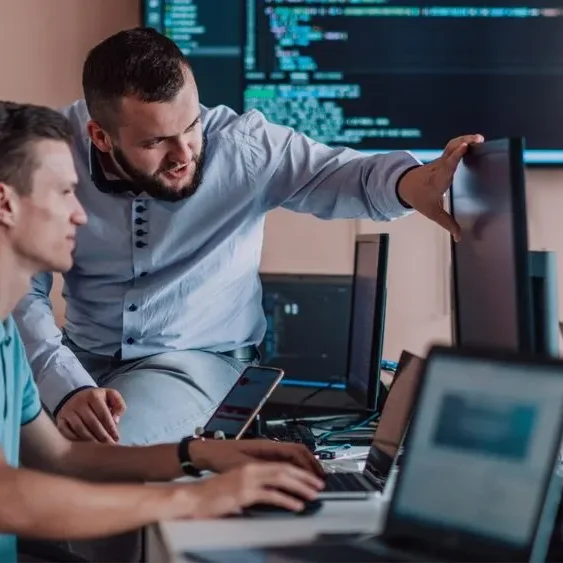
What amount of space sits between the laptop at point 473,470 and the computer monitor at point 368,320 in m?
0.86

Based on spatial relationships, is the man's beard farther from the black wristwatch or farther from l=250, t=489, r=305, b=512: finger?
l=250, t=489, r=305, b=512: finger

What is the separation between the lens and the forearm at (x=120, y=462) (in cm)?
141

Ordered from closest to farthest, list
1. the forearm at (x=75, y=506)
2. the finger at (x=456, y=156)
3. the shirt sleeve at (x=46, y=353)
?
the forearm at (x=75, y=506) < the finger at (x=456, y=156) < the shirt sleeve at (x=46, y=353)

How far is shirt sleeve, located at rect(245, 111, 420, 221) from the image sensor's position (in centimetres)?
213

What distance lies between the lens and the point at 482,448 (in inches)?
38.9

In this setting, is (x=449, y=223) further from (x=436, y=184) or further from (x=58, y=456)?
(x=58, y=456)

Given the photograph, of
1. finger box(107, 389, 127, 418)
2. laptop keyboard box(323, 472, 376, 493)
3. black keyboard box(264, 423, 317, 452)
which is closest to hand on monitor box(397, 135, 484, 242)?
laptop keyboard box(323, 472, 376, 493)

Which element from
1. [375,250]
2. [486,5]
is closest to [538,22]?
[486,5]

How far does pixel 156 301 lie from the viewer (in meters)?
2.18

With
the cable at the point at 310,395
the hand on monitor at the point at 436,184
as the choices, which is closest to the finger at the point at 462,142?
the hand on monitor at the point at 436,184

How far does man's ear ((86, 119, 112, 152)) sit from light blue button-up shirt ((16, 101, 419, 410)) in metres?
0.06

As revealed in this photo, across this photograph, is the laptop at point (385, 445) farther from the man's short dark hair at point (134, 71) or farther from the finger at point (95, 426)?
the man's short dark hair at point (134, 71)

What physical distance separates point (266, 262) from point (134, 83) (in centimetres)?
118

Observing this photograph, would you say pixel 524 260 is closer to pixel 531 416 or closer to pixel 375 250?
pixel 531 416
